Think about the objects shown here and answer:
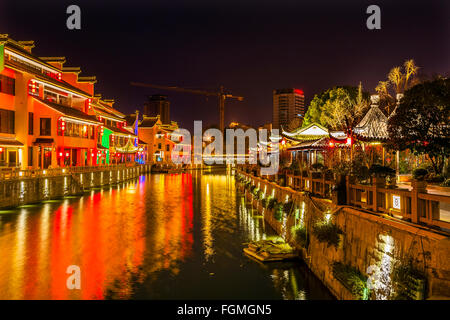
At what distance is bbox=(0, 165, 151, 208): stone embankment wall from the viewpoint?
24.1 meters

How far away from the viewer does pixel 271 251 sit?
45.6 feet

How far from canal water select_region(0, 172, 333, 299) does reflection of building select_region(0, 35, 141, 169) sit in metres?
8.26

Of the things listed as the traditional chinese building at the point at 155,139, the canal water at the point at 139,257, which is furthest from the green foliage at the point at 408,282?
the traditional chinese building at the point at 155,139

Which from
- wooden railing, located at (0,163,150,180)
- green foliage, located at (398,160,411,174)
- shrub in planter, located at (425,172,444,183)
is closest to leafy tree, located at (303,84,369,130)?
green foliage, located at (398,160,411,174)

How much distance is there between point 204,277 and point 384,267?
6452mm

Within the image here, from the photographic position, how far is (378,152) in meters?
28.2

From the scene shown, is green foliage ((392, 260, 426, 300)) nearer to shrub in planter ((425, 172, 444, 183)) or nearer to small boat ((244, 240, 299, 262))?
small boat ((244, 240, 299, 262))

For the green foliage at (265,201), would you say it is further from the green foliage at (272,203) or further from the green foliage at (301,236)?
the green foliage at (301,236)

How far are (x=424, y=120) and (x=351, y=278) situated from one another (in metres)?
8.36

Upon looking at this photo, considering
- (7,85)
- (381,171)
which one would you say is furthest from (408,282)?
(7,85)

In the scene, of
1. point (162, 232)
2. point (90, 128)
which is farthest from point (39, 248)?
point (90, 128)

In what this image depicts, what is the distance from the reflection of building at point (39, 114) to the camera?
29.4m

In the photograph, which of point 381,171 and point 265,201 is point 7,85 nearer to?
point 265,201

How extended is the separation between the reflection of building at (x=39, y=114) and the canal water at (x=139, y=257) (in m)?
8.26
